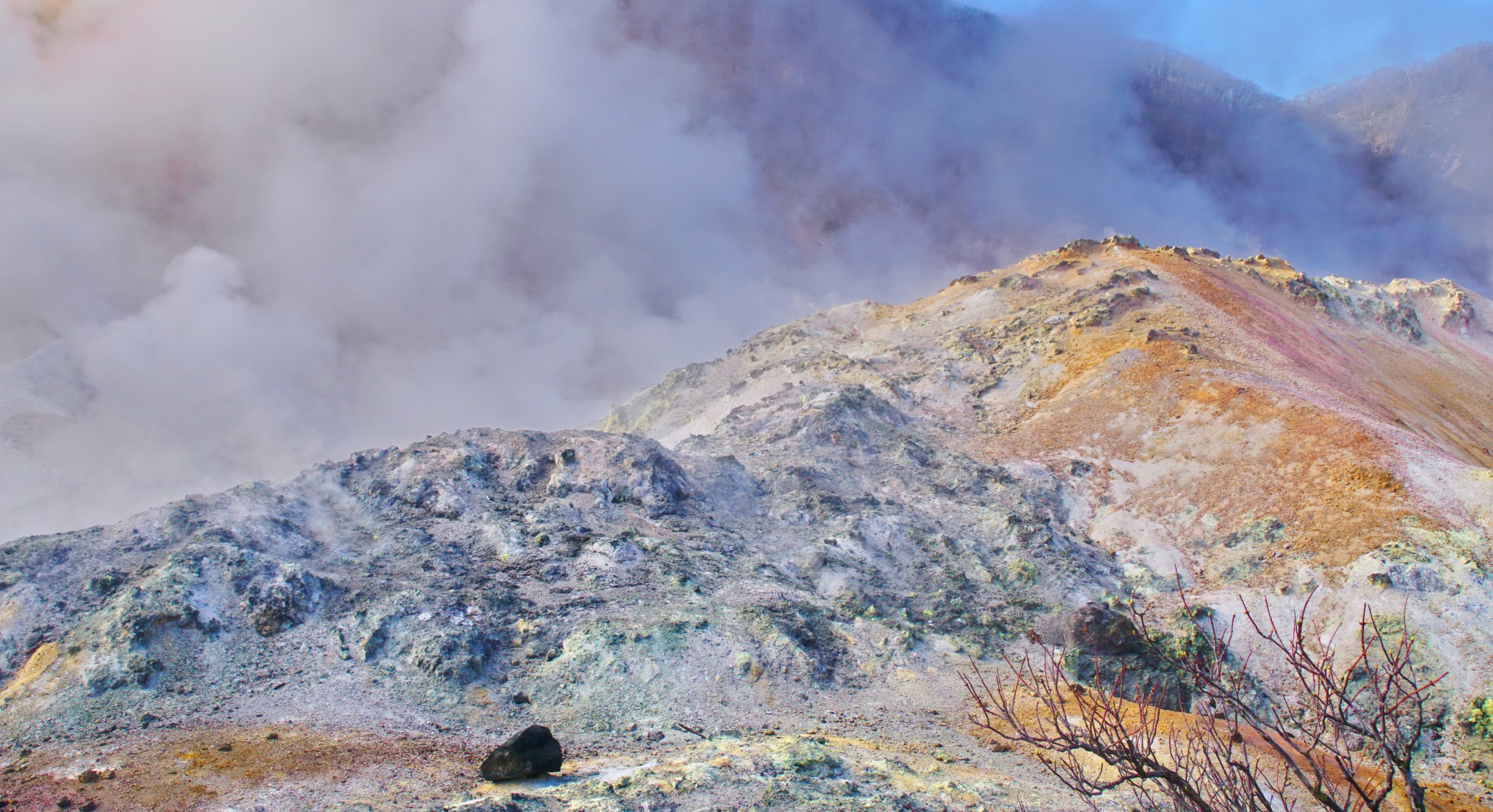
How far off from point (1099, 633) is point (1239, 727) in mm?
4716

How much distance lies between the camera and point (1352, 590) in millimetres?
22109

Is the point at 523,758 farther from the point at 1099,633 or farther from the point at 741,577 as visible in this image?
the point at 1099,633

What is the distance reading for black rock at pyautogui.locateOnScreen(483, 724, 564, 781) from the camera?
1253cm

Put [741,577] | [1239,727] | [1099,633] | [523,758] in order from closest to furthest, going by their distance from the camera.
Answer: [523,758] → [1239,727] → [1099,633] → [741,577]

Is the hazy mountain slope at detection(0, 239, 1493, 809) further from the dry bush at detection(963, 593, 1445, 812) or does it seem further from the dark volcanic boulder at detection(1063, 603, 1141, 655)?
the dry bush at detection(963, 593, 1445, 812)

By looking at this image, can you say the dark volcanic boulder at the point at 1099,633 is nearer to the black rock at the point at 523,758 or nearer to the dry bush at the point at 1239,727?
the dry bush at the point at 1239,727

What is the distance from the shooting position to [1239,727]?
55.2 feet

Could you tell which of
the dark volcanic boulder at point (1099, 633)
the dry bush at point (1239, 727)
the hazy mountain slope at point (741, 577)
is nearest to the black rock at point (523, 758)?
the hazy mountain slope at point (741, 577)

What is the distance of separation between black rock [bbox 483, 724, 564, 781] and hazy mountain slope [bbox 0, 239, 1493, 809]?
1.11 ft

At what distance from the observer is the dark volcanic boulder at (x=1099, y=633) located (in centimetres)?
2133

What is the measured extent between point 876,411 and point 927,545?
11.3 meters

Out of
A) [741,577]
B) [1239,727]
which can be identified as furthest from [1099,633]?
[741,577]

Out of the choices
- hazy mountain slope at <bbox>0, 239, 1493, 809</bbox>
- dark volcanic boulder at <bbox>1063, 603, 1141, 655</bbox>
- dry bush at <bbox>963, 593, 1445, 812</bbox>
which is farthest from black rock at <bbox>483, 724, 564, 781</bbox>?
dark volcanic boulder at <bbox>1063, 603, 1141, 655</bbox>

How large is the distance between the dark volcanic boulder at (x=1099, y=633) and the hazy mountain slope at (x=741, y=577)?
110 cm
